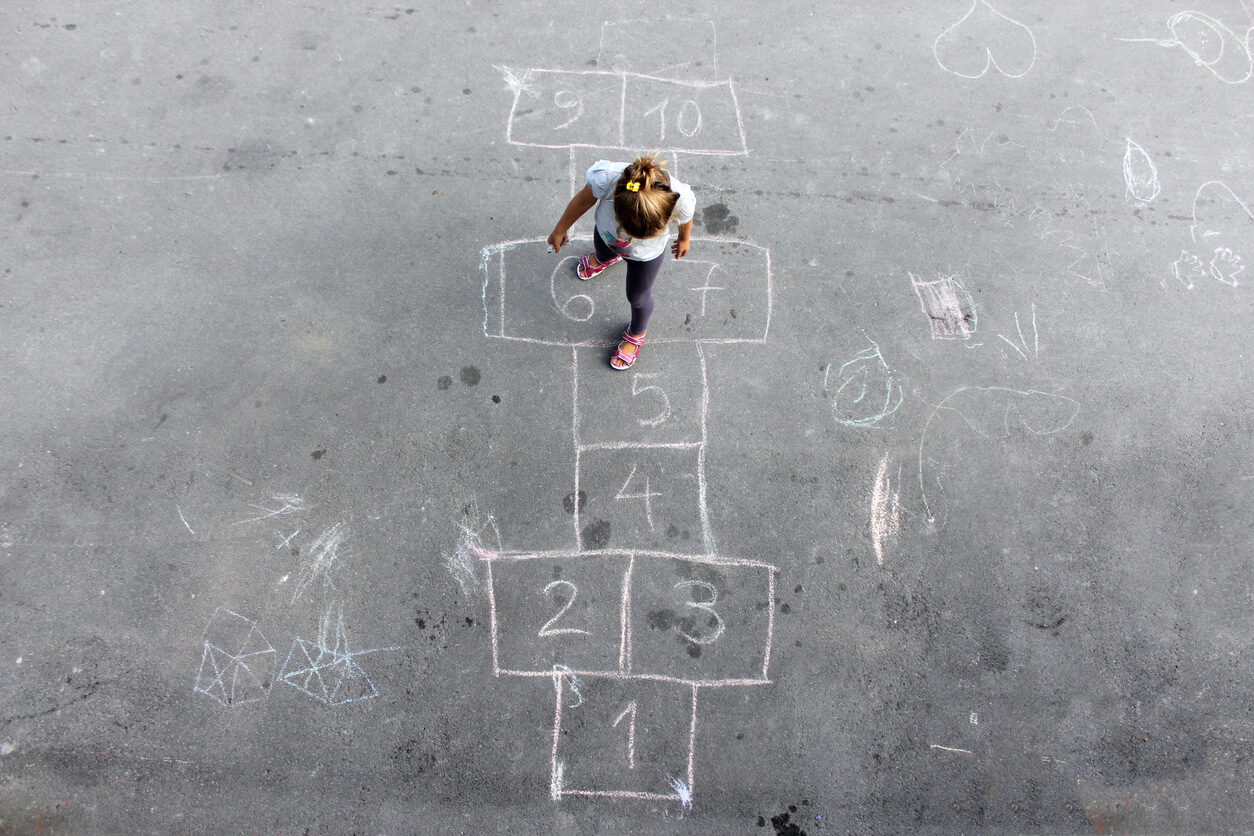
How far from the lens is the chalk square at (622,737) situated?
9.89ft

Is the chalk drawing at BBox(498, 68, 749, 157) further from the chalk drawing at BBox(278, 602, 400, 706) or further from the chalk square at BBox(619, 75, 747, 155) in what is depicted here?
the chalk drawing at BBox(278, 602, 400, 706)

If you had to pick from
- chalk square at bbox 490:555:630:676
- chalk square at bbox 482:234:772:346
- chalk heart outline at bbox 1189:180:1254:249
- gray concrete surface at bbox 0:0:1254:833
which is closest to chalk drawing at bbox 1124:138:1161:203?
gray concrete surface at bbox 0:0:1254:833

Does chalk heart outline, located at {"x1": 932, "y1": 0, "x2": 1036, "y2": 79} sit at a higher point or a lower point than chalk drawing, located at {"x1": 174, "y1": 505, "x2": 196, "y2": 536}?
higher

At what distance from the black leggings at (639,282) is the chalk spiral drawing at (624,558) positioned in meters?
0.27

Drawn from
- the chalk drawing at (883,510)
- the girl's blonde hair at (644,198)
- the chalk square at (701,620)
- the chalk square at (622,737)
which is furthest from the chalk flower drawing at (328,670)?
the chalk drawing at (883,510)

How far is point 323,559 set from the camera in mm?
3219

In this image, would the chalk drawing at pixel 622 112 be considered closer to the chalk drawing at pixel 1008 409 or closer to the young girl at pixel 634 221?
the young girl at pixel 634 221

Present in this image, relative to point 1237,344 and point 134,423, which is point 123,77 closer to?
point 134,423

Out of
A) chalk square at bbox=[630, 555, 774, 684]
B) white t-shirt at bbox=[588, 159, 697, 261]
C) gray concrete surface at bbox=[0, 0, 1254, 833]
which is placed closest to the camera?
white t-shirt at bbox=[588, 159, 697, 261]

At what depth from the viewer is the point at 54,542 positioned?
3.18m

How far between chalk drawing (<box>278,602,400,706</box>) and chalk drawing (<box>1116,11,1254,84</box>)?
681 cm

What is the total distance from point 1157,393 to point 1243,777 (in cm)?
219

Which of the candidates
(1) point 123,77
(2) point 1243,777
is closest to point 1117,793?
(2) point 1243,777

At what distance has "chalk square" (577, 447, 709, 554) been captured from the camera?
3.32 meters
